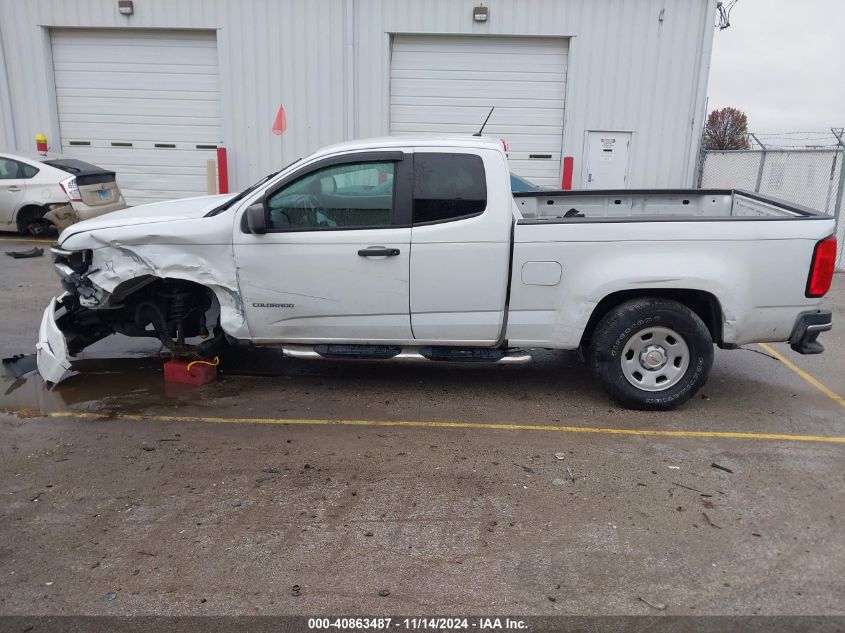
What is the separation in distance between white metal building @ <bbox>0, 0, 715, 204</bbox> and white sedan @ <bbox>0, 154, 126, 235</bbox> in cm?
387

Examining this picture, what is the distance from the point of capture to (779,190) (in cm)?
1238

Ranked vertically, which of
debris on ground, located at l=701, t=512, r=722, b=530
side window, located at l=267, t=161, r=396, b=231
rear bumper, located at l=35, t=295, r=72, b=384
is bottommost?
debris on ground, located at l=701, t=512, r=722, b=530

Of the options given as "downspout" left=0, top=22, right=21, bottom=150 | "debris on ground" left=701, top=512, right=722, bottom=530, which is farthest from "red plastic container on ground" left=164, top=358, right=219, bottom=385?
"downspout" left=0, top=22, right=21, bottom=150

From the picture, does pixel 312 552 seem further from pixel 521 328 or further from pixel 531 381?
pixel 531 381

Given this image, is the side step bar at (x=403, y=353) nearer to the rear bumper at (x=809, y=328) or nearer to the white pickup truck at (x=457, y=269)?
the white pickup truck at (x=457, y=269)

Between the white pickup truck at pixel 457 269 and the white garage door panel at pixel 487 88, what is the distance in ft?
33.3

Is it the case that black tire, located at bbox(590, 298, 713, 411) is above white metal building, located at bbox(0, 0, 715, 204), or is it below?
below

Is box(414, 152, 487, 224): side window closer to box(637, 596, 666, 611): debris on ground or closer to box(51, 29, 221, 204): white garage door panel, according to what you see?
box(637, 596, 666, 611): debris on ground

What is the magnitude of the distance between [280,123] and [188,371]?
33.3 ft

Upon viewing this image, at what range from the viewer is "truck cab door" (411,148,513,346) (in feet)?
17.0

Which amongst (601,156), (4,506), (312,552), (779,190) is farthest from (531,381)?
(601,156)

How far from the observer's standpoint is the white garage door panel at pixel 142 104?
50.3 feet

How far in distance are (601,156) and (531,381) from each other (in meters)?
10.2

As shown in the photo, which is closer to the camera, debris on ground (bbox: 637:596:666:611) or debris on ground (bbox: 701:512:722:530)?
debris on ground (bbox: 637:596:666:611)
